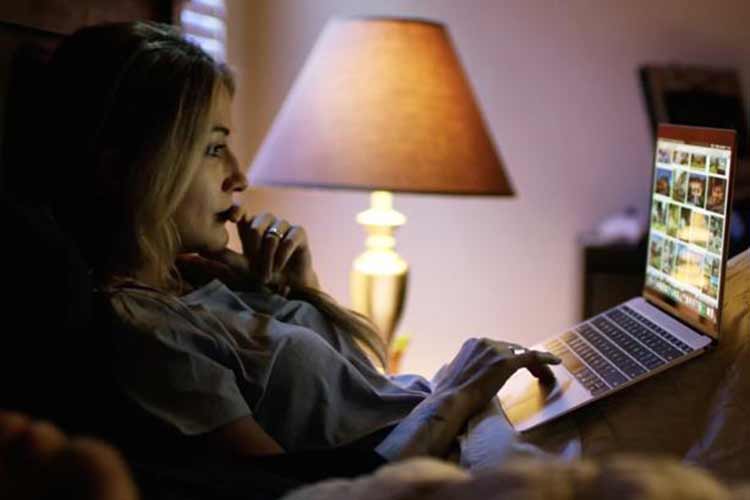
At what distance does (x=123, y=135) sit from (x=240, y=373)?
0.29 m

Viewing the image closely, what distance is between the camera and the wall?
294 centimetres

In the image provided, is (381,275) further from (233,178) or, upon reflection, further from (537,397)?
(537,397)

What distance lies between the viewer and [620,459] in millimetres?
465

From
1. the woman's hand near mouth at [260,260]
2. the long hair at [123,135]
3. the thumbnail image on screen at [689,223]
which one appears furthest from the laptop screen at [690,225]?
the long hair at [123,135]

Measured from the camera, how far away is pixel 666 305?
4.15ft

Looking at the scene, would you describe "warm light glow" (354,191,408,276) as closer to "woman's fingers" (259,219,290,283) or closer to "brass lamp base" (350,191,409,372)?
"brass lamp base" (350,191,409,372)

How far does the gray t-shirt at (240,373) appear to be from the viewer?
1.00 meters

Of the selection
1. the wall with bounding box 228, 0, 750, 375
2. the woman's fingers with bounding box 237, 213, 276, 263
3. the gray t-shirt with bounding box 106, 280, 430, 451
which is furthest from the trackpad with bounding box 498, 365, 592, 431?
the wall with bounding box 228, 0, 750, 375

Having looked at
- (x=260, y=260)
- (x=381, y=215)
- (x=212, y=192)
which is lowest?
(x=381, y=215)

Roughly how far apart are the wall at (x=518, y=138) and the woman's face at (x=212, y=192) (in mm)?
1682

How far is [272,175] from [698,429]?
1162 millimetres

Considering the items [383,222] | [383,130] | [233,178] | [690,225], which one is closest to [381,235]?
[383,222]

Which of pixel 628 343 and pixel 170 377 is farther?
pixel 628 343

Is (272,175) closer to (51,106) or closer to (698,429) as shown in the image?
(51,106)
